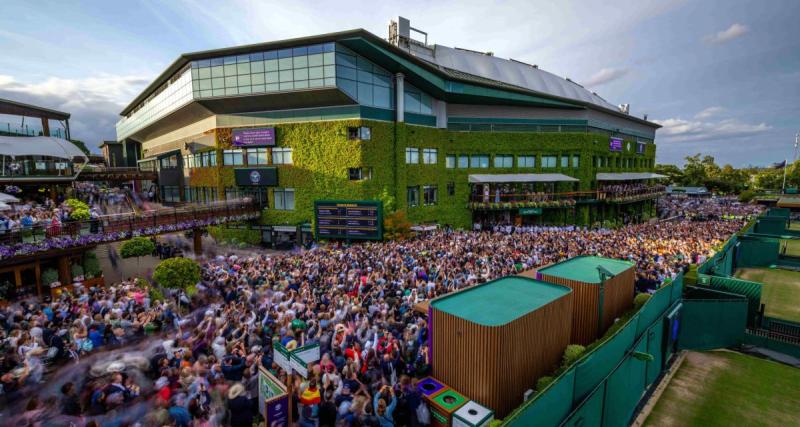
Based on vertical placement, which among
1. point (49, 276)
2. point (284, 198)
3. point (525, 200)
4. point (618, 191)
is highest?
point (618, 191)

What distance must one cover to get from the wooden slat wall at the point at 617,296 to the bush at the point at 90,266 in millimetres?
23288

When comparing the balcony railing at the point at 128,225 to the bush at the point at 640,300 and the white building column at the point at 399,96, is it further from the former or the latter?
the bush at the point at 640,300

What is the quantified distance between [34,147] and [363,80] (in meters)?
21.3

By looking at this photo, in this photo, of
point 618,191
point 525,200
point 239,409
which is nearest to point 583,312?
point 239,409

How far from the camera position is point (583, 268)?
11609mm

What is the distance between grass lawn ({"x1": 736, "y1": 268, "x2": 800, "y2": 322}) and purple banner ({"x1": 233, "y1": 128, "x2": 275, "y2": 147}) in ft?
110

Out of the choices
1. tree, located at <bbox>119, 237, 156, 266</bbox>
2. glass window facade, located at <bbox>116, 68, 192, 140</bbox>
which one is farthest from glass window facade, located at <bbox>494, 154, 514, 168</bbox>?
tree, located at <bbox>119, 237, 156, 266</bbox>

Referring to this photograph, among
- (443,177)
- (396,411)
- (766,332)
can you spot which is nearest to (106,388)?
(396,411)

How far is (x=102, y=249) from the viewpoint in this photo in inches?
1145

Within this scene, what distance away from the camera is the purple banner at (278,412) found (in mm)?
6754

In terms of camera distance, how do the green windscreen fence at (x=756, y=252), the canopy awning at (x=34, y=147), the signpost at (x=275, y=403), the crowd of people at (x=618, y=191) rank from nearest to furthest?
the signpost at (x=275, y=403), the canopy awning at (x=34, y=147), the green windscreen fence at (x=756, y=252), the crowd of people at (x=618, y=191)

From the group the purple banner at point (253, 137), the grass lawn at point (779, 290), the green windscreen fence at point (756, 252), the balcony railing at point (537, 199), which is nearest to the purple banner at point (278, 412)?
the grass lawn at point (779, 290)

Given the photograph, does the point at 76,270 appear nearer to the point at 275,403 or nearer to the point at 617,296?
the point at 275,403

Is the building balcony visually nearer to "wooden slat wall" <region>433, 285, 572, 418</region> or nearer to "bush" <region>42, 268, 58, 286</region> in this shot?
"wooden slat wall" <region>433, 285, 572, 418</region>
